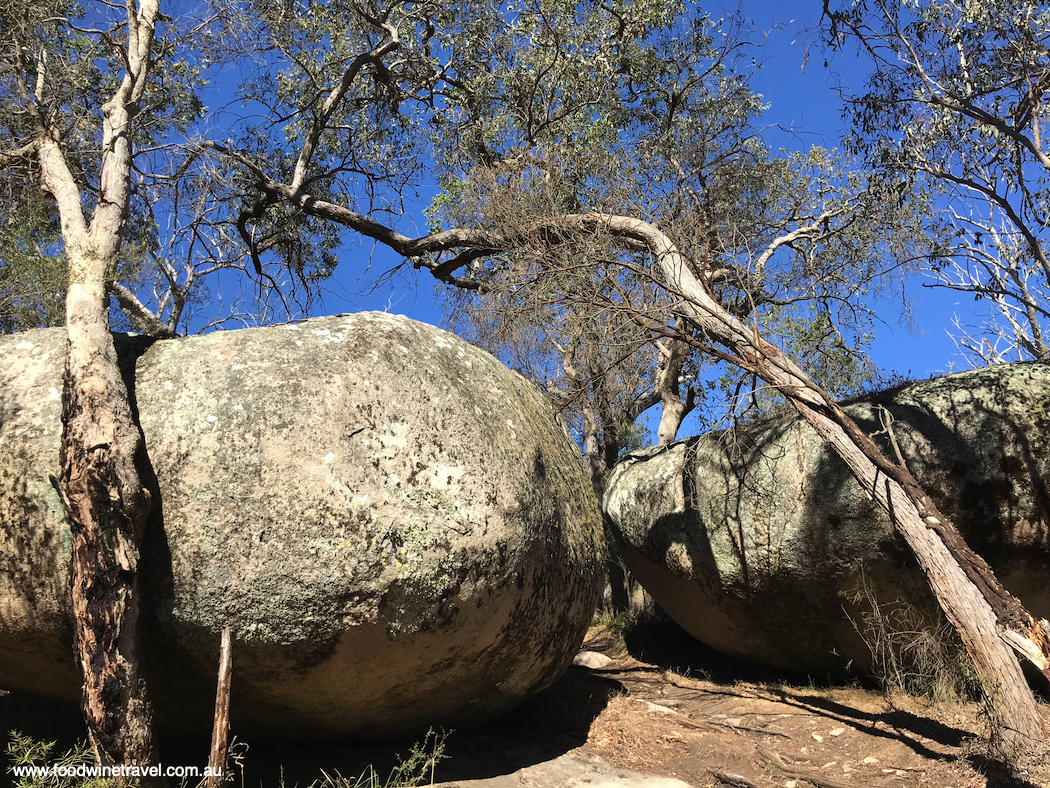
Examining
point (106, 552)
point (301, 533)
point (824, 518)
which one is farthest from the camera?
point (824, 518)

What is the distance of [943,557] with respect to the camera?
5434mm

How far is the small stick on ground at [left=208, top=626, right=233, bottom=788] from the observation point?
3.91m

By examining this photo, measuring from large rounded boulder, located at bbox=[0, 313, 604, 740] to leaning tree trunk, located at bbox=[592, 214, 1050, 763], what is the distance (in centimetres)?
259

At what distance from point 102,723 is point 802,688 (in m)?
6.36

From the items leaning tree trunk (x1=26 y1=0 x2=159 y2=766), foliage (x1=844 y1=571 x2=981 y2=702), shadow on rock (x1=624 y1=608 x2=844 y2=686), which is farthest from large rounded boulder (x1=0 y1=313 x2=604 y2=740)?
shadow on rock (x1=624 y1=608 x2=844 y2=686)

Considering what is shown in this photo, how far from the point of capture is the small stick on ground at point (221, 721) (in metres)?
3.91

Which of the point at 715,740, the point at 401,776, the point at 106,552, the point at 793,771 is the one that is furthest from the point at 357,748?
the point at 793,771

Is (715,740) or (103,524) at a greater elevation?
(103,524)

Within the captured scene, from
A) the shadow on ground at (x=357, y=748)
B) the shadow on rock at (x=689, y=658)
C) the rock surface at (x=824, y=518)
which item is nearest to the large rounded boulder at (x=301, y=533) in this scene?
the shadow on ground at (x=357, y=748)

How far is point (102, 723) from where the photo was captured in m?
4.03

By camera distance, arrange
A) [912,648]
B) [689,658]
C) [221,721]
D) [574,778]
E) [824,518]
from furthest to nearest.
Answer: [689,658]
[824,518]
[912,648]
[574,778]
[221,721]

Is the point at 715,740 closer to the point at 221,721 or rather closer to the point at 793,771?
the point at 793,771

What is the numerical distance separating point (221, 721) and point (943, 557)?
196 inches

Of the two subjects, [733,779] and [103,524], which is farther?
[733,779]
